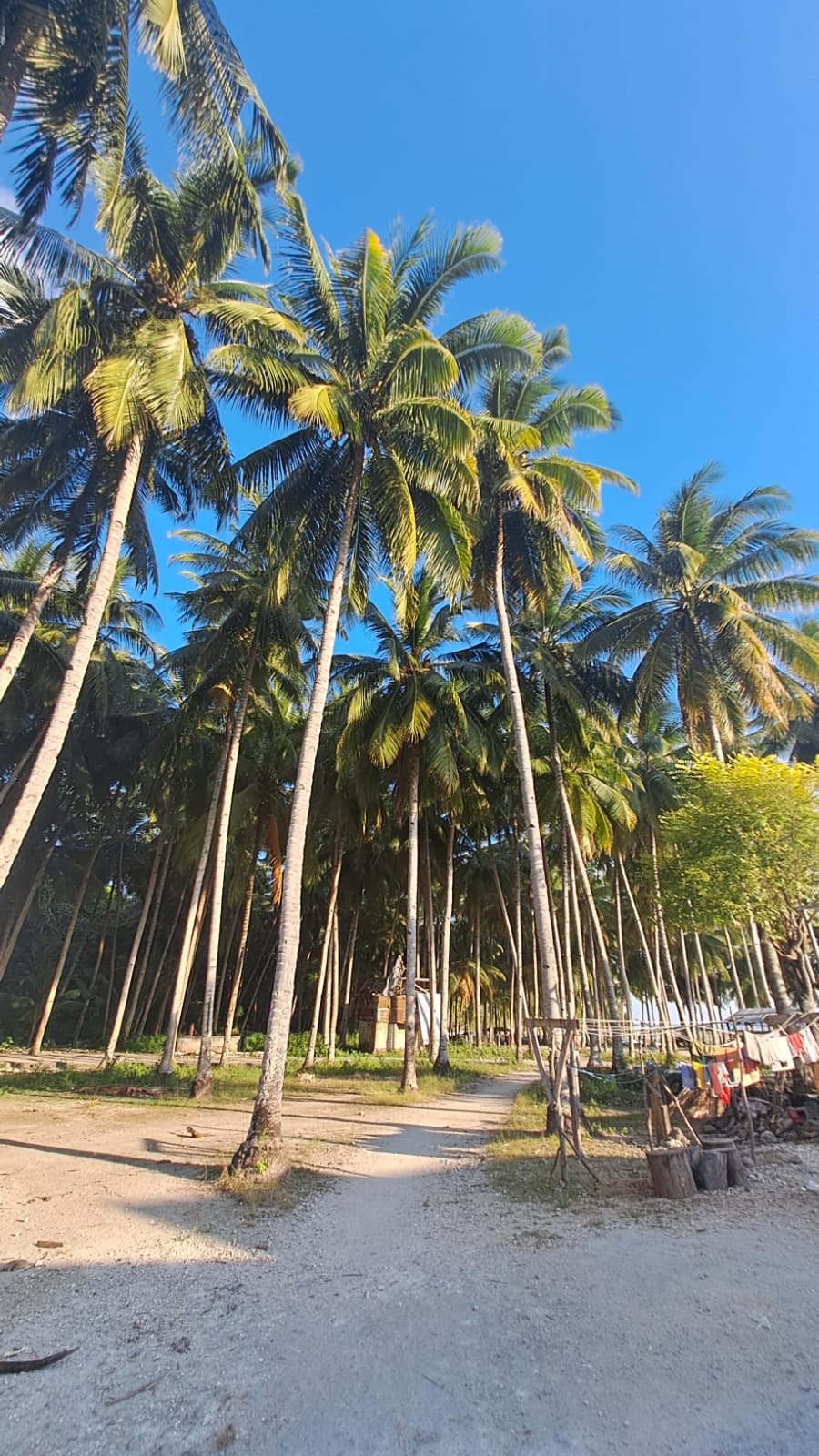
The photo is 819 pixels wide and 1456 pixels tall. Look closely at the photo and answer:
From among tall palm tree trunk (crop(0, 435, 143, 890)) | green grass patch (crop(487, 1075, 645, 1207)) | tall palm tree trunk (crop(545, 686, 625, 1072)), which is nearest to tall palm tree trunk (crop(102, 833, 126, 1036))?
tall palm tree trunk (crop(0, 435, 143, 890))

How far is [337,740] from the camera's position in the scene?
59.6 feet

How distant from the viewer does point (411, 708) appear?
16.8 meters

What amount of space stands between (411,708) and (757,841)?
27.2 feet

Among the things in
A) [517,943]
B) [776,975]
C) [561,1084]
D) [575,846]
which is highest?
[575,846]

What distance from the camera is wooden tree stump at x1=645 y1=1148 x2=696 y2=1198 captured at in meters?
7.12

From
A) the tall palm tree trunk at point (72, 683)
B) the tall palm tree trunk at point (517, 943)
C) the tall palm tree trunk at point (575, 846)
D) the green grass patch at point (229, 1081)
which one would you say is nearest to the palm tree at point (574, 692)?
the tall palm tree trunk at point (575, 846)

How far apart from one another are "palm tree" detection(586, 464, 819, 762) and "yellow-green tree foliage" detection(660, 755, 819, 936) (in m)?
2.84

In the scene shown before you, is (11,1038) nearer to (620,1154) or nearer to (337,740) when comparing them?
(337,740)

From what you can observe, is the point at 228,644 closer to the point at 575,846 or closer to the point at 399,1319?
the point at 575,846

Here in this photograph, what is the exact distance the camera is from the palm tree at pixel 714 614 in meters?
17.4

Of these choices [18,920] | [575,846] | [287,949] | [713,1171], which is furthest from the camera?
[18,920]

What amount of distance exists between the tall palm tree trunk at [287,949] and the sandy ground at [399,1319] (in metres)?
0.84

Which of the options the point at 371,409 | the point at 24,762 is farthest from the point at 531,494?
the point at 24,762

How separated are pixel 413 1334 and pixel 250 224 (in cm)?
1360
